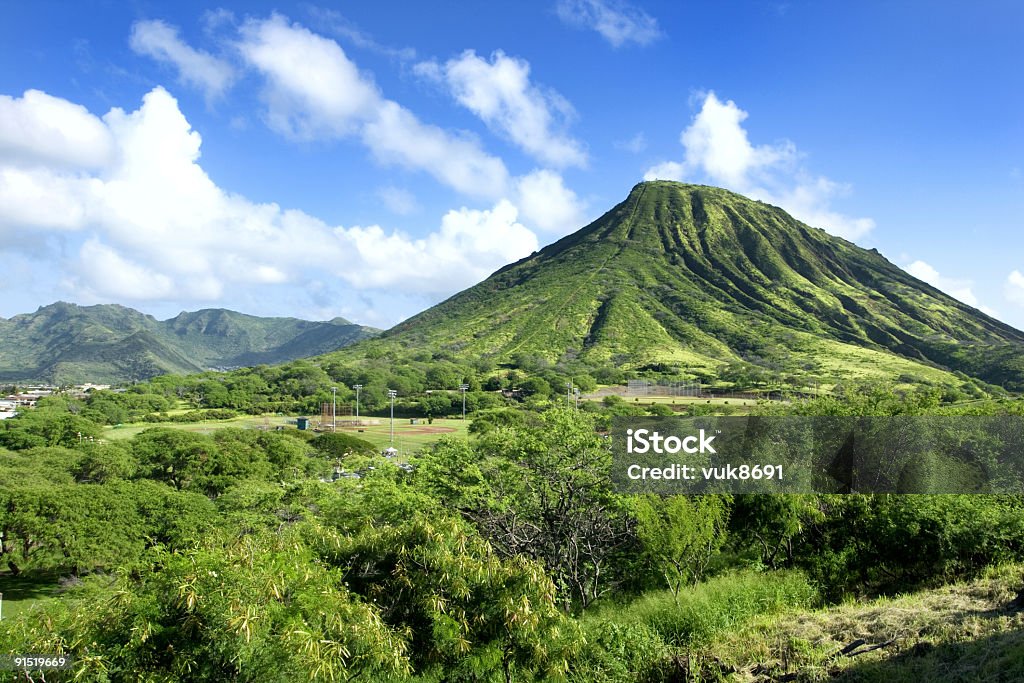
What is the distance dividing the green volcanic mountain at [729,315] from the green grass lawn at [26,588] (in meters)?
101

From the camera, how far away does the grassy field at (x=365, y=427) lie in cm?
6700

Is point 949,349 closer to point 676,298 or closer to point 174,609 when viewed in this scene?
point 676,298

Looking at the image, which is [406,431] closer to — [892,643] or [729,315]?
[892,643]

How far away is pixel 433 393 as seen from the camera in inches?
4090

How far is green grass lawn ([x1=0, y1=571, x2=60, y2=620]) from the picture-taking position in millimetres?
24922

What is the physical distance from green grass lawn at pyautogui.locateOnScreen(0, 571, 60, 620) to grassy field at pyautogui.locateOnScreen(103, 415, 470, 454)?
32642mm

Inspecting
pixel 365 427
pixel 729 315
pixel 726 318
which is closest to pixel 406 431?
pixel 365 427

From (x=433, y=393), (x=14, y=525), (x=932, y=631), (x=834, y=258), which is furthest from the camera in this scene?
(x=834, y=258)

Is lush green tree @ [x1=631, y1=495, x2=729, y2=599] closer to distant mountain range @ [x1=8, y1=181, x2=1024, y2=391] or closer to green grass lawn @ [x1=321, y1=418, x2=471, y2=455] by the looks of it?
green grass lawn @ [x1=321, y1=418, x2=471, y2=455]

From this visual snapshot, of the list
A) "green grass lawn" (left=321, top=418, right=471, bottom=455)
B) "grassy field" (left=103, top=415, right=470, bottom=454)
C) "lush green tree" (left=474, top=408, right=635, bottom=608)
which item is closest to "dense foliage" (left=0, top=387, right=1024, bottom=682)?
"lush green tree" (left=474, top=408, right=635, bottom=608)

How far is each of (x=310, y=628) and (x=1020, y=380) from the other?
450ft

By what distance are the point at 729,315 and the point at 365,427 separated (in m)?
105

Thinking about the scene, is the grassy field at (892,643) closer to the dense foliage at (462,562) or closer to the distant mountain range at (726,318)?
the dense foliage at (462,562)

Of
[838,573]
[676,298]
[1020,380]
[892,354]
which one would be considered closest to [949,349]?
[892,354]
